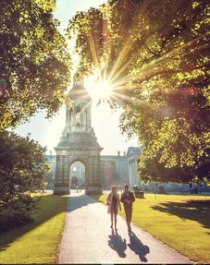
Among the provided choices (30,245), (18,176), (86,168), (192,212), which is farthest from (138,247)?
(86,168)

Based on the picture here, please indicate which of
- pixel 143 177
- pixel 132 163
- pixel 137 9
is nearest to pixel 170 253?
pixel 137 9

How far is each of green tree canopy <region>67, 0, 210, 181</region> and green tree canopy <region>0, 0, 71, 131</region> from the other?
4.92ft

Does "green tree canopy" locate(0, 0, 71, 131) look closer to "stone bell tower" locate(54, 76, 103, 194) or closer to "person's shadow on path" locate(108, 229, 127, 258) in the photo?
"person's shadow on path" locate(108, 229, 127, 258)

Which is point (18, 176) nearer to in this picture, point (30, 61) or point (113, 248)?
point (30, 61)

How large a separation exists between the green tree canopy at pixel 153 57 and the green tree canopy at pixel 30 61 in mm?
1498

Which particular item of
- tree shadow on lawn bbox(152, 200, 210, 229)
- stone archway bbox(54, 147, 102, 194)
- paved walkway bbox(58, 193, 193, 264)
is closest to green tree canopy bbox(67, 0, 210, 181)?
tree shadow on lawn bbox(152, 200, 210, 229)

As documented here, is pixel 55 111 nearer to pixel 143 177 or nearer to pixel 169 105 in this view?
pixel 169 105

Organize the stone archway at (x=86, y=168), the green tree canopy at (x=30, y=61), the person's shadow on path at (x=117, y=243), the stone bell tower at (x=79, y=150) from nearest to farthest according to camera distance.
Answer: the person's shadow on path at (x=117, y=243), the green tree canopy at (x=30, y=61), the stone archway at (x=86, y=168), the stone bell tower at (x=79, y=150)

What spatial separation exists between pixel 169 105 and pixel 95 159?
129 feet

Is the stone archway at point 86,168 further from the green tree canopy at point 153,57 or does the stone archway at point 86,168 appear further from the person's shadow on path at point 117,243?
the person's shadow on path at point 117,243

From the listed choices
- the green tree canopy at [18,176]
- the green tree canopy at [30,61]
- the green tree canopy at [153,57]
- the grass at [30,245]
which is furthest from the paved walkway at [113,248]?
the green tree canopy at [30,61]

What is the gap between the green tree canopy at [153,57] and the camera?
7159mm

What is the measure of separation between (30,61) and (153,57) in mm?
5711

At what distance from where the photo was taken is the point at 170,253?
6.95 metres
